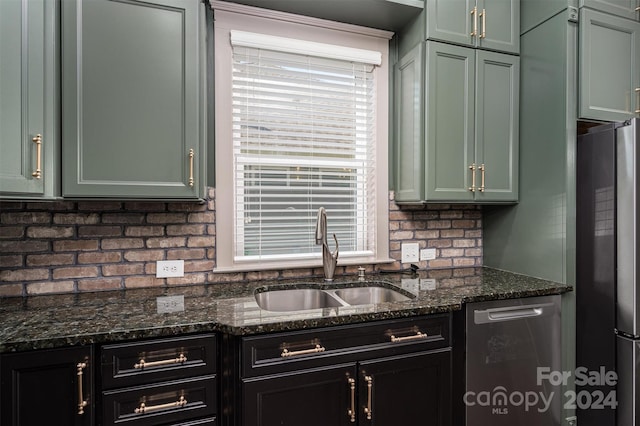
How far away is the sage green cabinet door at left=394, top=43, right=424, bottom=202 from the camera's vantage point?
200 centimetres

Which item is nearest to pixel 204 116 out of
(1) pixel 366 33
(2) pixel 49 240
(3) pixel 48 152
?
(3) pixel 48 152

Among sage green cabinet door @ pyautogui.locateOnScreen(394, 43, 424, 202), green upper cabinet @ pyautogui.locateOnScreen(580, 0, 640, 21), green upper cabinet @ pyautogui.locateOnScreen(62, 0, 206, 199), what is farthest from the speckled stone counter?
green upper cabinet @ pyautogui.locateOnScreen(580, 0, 640, 21)

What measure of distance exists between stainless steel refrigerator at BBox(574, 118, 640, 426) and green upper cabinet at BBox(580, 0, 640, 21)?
67cm

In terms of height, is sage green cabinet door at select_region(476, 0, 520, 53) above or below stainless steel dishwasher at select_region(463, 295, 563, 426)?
above

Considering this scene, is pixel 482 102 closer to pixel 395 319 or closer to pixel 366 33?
pixel 366 33

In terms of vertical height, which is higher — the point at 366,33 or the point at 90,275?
the point at 366,33

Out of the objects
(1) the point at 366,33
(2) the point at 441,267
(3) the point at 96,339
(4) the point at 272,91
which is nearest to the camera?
(3) the point at 96,339

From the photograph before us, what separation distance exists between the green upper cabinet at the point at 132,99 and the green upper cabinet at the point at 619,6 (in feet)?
6.79

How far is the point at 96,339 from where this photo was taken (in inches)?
45.5

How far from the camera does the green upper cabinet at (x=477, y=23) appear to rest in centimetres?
196

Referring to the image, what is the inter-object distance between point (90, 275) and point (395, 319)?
1.49 m

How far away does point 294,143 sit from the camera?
6.84 feet

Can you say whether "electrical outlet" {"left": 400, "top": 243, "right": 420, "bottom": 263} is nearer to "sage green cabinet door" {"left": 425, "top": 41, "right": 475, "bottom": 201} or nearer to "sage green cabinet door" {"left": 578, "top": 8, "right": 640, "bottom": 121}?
"sage green cabinet door" {"left": 425, "top": 41, "right": 475, "bottom": 201}

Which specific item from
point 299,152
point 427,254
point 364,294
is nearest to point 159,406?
point 364,294
